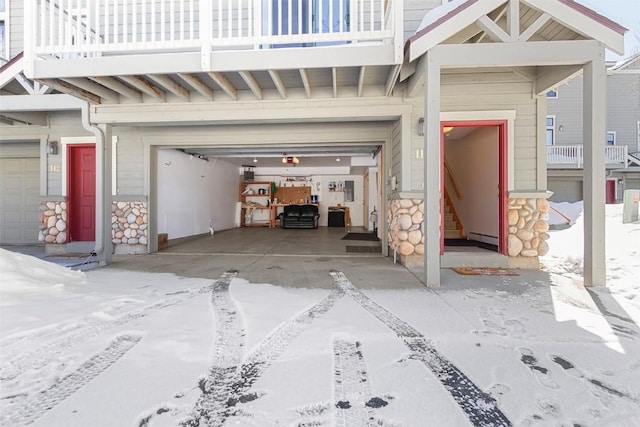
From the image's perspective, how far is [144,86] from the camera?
427 centimetres

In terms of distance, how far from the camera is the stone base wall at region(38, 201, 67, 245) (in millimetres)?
5730

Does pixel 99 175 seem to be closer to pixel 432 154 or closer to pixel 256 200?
pixel 432 154

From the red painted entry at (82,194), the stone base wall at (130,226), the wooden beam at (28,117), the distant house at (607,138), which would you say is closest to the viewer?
the wooden beam at (28,117)

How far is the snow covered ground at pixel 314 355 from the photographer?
1.39 m

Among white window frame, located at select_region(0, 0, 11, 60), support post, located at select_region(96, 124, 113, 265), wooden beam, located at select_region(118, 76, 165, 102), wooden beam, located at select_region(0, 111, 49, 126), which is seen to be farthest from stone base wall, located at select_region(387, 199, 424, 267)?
white window frame, located at select_region(0, 0, 11, 60)

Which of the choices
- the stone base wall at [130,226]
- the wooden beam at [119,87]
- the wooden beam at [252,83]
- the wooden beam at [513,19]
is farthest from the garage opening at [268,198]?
the wooden beam at [513,19]

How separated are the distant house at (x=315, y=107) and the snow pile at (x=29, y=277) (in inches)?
53.2

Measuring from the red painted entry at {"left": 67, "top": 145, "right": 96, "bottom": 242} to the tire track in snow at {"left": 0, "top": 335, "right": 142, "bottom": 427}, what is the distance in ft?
16.2

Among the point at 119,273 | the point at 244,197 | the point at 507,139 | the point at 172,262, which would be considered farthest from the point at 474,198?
the point at 244,197

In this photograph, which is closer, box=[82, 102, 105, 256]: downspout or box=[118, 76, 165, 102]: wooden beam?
box=[118, 76, 165, 102]: wooden beam

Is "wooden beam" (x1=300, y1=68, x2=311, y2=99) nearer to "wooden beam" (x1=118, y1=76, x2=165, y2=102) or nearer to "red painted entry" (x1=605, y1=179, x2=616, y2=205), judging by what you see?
Answer: "wooden beam" (x1=118, y1=76, x2=165, y2=102)

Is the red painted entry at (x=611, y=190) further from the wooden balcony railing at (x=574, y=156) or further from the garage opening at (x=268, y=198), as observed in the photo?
the garage opening at (x=268, y=198)

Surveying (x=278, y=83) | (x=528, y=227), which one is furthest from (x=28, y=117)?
(x=528, y=227)

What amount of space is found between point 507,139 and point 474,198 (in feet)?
6.13
